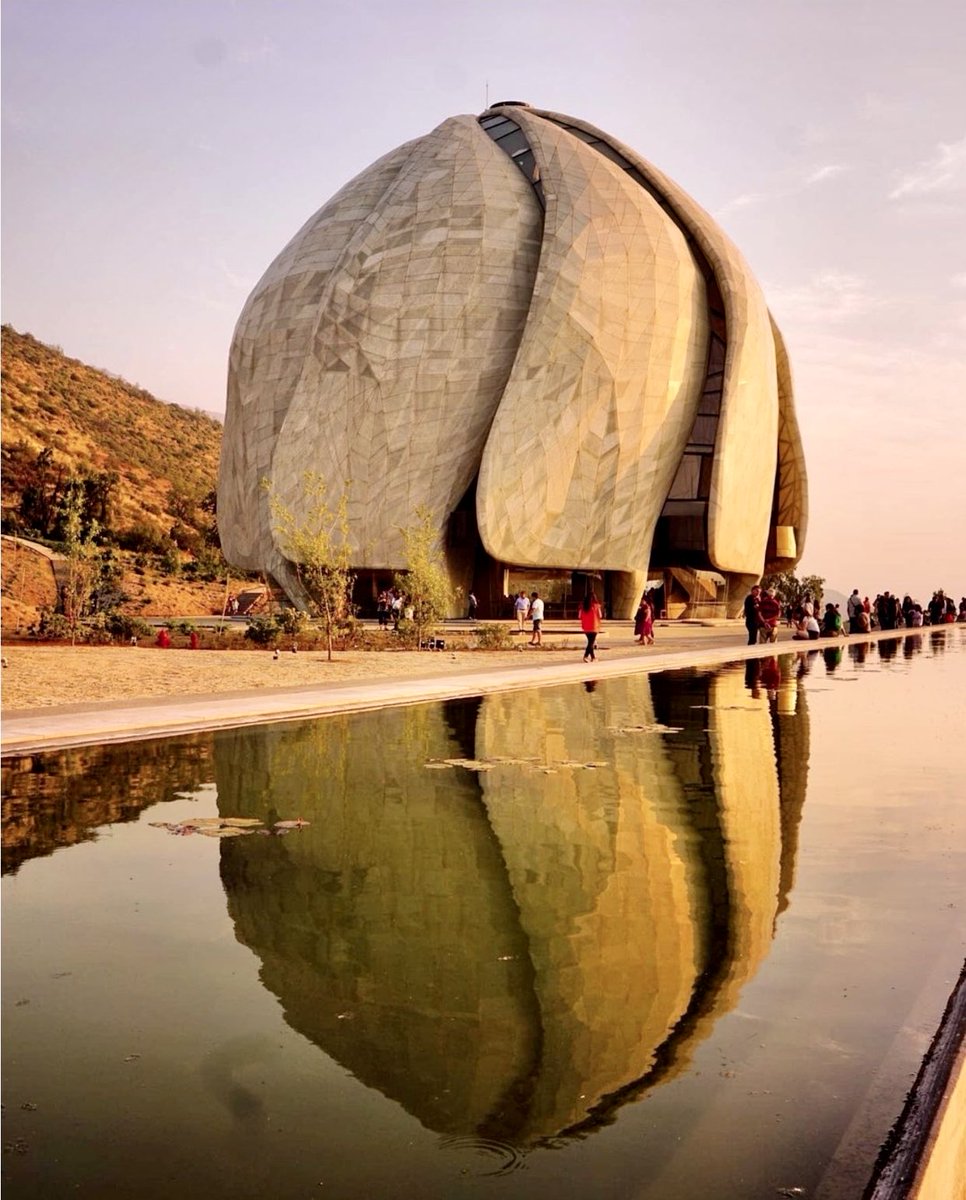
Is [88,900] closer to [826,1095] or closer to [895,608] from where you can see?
[826,1095]

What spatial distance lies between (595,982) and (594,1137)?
3.99 feet

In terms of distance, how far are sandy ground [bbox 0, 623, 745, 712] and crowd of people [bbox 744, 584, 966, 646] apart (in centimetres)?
377

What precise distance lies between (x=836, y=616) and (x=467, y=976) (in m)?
35.8

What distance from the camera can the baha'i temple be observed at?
37.3 m

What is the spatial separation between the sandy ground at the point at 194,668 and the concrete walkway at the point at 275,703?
593mm

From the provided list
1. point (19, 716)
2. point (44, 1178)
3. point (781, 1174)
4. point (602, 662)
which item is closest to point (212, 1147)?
point (44, 1178)

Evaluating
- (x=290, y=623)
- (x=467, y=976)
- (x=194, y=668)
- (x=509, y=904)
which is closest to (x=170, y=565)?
(x=290, y=623)

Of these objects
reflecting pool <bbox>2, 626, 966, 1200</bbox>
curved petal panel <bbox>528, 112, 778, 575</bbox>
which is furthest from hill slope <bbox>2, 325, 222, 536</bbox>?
reflecting pool <bbox>2, 626, 966, 1200</bbox>

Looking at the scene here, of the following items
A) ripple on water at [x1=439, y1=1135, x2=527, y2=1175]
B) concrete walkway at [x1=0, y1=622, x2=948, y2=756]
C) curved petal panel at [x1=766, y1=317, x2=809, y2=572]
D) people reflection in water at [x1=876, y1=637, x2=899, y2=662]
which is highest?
curved petal panel at [x1=766, y1=317, x2=809, y2=572]

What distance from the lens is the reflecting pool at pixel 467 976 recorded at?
10.5ft

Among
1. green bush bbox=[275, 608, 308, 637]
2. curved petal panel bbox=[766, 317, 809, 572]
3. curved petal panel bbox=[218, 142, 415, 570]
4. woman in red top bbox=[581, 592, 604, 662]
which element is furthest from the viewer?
curved petal panel bbox=[766, 317, 809, 572]

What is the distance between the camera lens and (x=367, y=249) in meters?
39.4

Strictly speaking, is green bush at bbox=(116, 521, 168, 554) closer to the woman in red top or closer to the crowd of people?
the crowd of people

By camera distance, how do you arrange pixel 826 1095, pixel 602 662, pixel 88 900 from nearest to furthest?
pixel 826 1095
pixel 88 900
pixel 602 662
